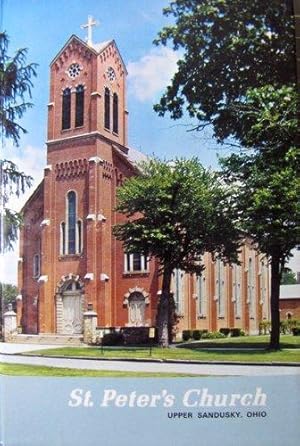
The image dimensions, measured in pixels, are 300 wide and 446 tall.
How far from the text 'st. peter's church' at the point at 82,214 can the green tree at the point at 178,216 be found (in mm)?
127

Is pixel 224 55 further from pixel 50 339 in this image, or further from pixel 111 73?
pixel 50 339

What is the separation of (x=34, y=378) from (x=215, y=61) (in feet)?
7.54

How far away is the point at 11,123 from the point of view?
4109mm

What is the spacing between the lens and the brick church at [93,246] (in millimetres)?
4316

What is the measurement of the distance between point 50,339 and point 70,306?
0.85 ft

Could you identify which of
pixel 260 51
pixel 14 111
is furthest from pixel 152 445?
pixel 260 51

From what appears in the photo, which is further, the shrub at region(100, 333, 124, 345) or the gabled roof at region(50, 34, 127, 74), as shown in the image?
the shrub at region(100, 333, 124, 345)

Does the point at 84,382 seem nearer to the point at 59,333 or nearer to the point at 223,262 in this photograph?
the point at 59,333

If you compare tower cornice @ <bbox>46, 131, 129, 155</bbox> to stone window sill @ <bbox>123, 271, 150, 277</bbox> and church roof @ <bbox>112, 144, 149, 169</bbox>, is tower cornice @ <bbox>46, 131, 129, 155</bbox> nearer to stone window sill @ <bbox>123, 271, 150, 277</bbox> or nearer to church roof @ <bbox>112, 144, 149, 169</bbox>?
church roof @ <bbox>112, 144, 149, 169</bbox>

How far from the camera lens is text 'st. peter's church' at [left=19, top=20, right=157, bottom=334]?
171 inches

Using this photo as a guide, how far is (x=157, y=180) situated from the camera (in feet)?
14.1

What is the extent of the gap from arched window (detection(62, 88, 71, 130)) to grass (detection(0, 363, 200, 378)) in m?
1.60

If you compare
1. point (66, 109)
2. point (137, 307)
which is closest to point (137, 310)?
point (137, 307)

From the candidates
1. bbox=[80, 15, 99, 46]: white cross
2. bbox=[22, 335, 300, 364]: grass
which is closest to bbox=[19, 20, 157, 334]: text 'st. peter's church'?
bbox=[80, 15, 99, 46]: white cross
